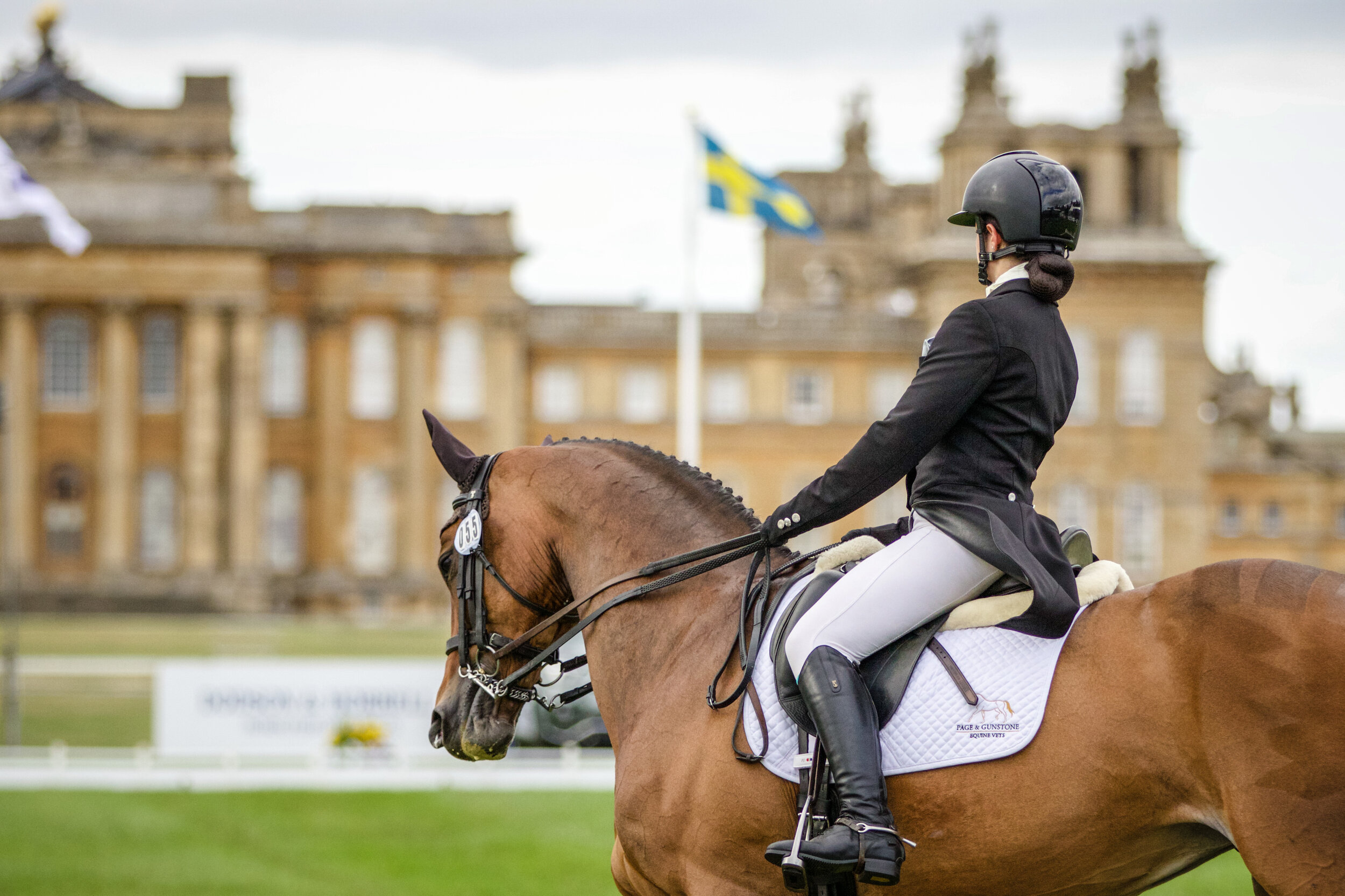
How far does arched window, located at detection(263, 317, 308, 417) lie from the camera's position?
52531mm

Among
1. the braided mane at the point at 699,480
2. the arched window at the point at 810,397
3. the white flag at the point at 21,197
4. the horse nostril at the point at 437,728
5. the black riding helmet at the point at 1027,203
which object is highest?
the white flag at the point at 21,197

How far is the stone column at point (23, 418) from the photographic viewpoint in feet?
163

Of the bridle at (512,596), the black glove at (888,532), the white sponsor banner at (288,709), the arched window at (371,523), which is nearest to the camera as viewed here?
the black glove at (888,532)

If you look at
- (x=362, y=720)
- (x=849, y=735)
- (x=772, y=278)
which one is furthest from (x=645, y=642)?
(x=772, y=278)

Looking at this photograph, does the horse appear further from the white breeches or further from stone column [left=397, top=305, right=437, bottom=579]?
stone column [left=397, top=305, right=437, bottom=579]

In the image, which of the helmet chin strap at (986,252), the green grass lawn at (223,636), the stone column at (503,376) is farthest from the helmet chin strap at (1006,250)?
the stone column at (503,376)

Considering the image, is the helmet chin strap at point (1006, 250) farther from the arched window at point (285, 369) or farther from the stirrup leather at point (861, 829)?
the arched window at point (285, 369)

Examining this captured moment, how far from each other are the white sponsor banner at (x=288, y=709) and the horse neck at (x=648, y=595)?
48.6ft

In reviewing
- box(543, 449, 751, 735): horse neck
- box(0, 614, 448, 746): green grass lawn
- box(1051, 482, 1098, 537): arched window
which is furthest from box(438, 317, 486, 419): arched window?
box(543, 449, 751, 735): horse neck

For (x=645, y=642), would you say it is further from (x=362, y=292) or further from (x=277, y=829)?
(x=362, y=292)

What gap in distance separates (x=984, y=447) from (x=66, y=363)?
51781mm

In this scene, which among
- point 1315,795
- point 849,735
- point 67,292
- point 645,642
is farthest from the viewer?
point 67,292

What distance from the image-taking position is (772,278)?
74062 millimetres

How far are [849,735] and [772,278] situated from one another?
234ft
